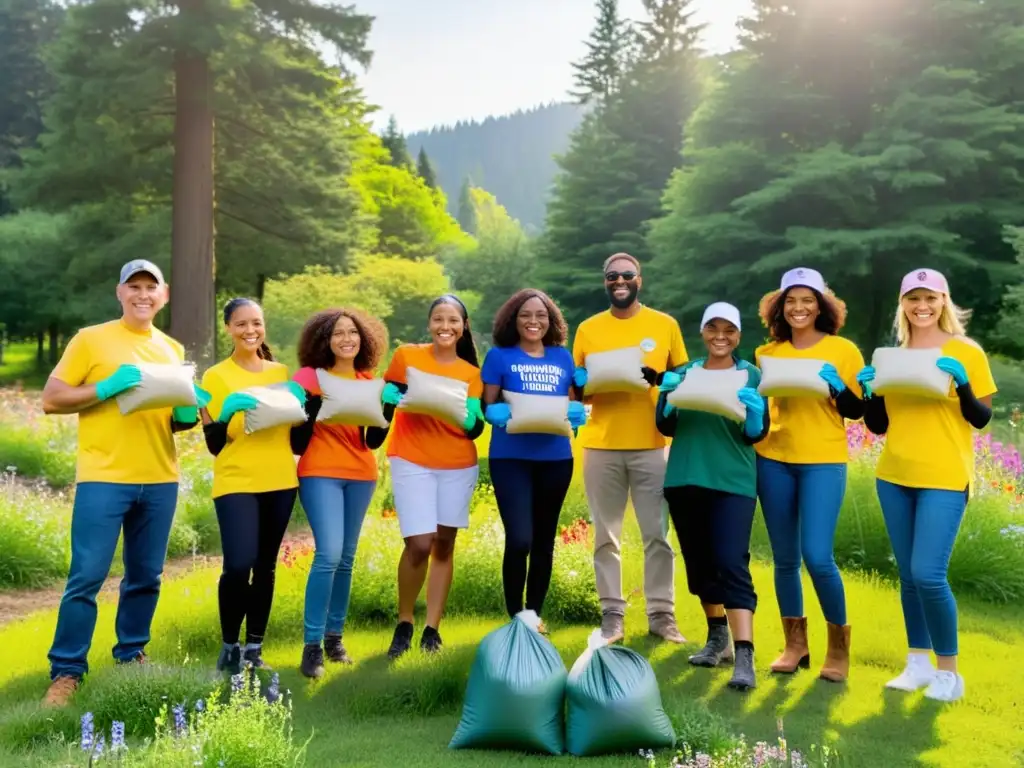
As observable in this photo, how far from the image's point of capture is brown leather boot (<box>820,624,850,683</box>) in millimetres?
4844

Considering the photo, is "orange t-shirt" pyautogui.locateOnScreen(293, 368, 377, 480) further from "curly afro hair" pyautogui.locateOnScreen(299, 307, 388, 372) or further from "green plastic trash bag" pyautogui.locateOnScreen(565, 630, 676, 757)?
"green plastic trash bag" pyautogui.locateOnScreen(565, 630, 676, 757)

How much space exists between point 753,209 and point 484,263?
1952 centimetres

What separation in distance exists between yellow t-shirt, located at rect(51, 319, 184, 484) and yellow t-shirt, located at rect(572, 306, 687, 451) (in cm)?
236

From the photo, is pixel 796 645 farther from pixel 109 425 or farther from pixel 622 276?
pixel 109 425

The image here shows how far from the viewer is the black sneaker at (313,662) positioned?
4.75m

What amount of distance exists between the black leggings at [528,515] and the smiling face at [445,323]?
28.4 inches

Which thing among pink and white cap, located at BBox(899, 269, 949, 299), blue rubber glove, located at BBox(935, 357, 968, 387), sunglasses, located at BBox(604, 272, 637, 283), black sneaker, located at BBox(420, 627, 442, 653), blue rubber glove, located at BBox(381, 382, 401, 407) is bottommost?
black sneaker, located at BBox(420, 627, 442, 653)

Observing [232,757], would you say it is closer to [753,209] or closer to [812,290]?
[812,290]

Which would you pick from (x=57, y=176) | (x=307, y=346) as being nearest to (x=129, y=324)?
(x=307, y=346)

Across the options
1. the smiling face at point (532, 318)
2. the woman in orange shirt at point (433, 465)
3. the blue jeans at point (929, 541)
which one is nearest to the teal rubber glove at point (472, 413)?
the woman in orange shirt at point (433, 465)

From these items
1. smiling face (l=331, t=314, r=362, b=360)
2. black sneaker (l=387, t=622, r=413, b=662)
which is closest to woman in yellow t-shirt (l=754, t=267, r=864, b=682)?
black sneaker (l=387, t=622, r=413, b=662)

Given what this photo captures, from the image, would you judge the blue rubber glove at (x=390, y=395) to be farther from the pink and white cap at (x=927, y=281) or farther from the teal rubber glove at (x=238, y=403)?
the pink and white cap at (x=927, y=281)

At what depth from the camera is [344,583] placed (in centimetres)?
507

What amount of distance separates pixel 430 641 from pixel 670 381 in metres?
1.98
